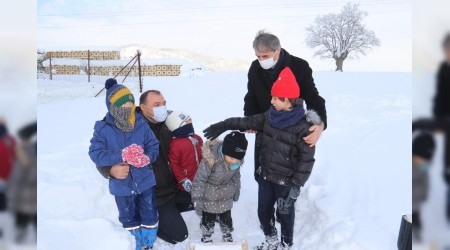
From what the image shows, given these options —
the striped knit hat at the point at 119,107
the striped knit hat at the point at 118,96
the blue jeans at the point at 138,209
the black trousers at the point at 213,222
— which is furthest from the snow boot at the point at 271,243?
the striped knit hat at the point at 118,96

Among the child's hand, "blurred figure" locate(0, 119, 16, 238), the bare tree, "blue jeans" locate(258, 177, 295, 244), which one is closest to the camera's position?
"blurred figure" locate(0, 119, 16, 238)

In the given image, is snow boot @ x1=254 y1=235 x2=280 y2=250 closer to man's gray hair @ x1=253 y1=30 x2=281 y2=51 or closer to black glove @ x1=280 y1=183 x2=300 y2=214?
black glove @ x1=280 y1=183 x2=300 y2=214

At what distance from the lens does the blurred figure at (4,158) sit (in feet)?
2.57

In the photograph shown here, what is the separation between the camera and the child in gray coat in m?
3.20

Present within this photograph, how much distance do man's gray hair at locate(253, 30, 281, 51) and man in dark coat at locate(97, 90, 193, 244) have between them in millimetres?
903

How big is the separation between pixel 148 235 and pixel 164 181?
48 cm

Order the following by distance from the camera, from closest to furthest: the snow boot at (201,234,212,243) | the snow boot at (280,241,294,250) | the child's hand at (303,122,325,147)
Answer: the child's hand at (303,122,325,147), the snow boot at (280,241,294,250), the snow boot at (201,234,212,243)

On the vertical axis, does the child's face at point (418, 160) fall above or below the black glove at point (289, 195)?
above

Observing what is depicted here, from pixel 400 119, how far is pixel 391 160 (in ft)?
9.56

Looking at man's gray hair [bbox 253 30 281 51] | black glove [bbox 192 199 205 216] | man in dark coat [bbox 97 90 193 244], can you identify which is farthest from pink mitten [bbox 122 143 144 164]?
man's gray hair [bbox 253 30 281 51]

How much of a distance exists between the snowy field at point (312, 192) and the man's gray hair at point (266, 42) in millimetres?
1384

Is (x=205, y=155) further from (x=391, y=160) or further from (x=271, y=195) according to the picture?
(x=391, y=160)

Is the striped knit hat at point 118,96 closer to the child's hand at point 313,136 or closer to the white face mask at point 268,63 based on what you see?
the white face mask at point 268,63

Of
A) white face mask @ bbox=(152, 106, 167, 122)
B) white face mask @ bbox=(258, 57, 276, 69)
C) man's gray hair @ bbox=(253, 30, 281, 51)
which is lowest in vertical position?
white face mask @ bbox=(152, 106, 167, 122)
